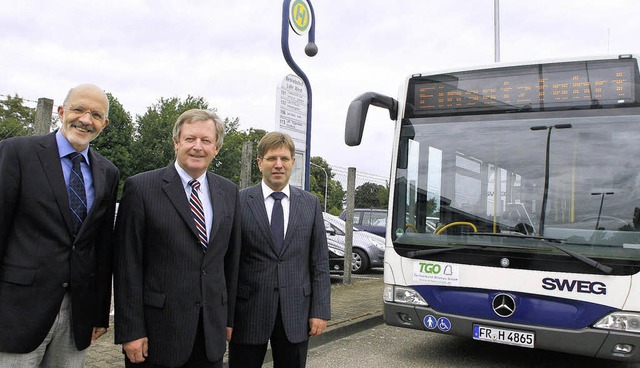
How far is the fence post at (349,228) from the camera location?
395 inches

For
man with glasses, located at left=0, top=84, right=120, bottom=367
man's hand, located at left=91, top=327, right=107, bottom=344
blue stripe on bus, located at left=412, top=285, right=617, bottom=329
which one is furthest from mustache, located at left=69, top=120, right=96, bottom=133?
blue stripe on bus, located at left=412, top=285, right=617, bottom=329

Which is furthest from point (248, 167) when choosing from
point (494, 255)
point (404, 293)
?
point (494, 255)

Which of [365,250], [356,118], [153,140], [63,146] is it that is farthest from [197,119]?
[153,140]

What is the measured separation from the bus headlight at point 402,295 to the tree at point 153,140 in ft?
148

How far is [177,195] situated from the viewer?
2.66 m

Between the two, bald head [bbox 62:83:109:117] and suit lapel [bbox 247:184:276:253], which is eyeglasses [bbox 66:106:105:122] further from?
suit lapel [bbox 247:184:276:253]

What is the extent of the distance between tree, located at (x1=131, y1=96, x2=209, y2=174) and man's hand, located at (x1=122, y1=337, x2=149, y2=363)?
47.5 meters

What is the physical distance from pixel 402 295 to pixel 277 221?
8.01 feet

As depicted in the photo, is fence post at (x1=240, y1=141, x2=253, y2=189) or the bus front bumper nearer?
the bus front bumper

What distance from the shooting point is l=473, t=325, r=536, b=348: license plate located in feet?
15.0

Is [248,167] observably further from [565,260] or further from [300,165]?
[565,260]

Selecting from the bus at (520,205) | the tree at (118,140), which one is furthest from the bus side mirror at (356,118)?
the tree at (118,140)

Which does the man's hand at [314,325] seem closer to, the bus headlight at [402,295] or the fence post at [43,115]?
the bus headlight at [402,295]

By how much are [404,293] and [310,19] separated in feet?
12.3
